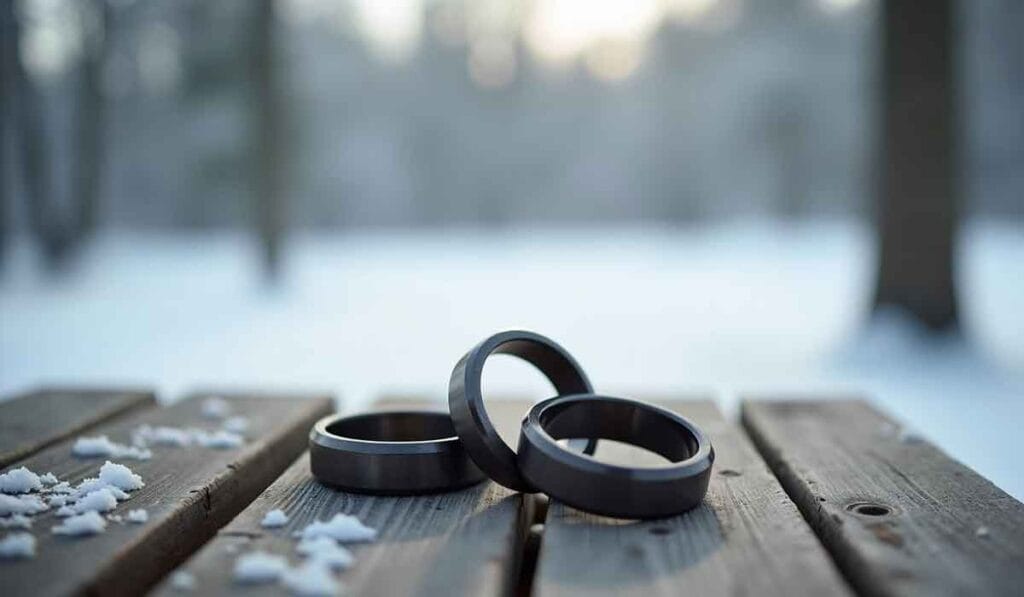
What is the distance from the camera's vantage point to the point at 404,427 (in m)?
1.74

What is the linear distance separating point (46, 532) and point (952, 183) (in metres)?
6.16

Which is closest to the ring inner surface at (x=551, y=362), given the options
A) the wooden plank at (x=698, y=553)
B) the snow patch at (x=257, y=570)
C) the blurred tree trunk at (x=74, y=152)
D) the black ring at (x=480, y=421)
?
the black ring at (x=480, y=421)

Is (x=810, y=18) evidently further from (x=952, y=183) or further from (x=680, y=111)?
(x=952, y=183)

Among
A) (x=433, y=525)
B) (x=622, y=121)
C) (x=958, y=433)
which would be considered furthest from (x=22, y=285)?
(x=622, y=121)

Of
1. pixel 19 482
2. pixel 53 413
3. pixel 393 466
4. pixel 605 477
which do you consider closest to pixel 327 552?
pixel 393 466

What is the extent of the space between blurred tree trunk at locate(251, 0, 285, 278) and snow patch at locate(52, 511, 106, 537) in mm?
9859

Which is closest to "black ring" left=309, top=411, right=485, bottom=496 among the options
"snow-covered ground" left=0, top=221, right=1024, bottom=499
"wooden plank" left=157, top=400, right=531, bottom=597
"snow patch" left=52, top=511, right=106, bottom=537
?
"wooden plank" left=157, top=400, right=531, bottom=597

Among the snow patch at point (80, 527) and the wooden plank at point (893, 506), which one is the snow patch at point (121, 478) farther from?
the wooden plank at point (893, 506)

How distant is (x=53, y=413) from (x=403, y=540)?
1.22 metres

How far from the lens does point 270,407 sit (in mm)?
2084

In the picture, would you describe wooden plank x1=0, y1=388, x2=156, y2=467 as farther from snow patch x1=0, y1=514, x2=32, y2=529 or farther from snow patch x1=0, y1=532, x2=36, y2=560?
snow patch x1=0, y1=532, x2=36, y2=560

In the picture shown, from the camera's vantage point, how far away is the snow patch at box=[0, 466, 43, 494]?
141 centimetres

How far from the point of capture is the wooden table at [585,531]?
106 centimetres

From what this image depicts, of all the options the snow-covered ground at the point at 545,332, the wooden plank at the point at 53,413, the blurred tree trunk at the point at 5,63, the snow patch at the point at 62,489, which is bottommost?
the snow-covered ground at the point at 545,332
